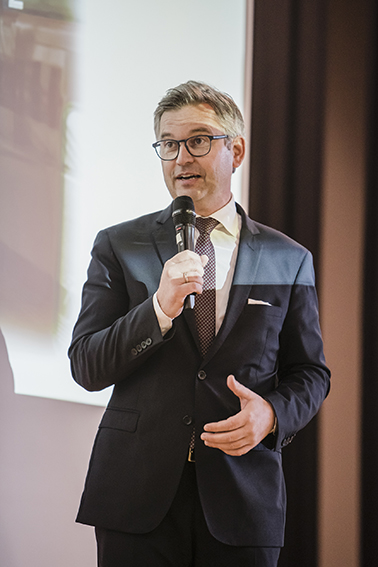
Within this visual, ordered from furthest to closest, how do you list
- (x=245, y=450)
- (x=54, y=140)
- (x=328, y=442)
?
(x=54, y=140) → (x=328, y=442) → (x=245, y=450)

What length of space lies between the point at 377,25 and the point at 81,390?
68.2 inches

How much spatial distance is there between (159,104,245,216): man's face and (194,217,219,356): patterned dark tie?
1.9 inches

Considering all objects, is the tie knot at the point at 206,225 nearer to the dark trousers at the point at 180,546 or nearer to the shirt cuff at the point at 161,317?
the shirt cuff at the point at 161,317

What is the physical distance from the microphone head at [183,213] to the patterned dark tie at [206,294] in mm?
219

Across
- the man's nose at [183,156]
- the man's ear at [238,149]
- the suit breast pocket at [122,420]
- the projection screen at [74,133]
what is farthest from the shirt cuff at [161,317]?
the projection screen at [74,133]

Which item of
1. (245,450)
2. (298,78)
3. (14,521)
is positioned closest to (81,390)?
(14,521)

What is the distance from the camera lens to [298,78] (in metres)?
2.02

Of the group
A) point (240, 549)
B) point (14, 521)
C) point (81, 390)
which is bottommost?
point (14, 521)

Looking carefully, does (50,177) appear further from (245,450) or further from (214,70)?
(245,450)

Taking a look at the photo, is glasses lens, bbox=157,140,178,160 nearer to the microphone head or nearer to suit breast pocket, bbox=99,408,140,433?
the microphone head

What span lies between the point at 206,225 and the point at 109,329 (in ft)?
1.52

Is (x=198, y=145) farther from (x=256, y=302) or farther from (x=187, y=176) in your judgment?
(x=256, y=302)

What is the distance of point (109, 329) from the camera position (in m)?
1.32

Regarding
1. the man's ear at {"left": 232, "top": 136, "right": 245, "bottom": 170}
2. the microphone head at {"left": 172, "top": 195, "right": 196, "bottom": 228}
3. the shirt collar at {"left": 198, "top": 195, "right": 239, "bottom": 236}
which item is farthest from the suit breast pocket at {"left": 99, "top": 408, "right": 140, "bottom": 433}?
the man's ear at {"left": 232, "top": 136, "right": 245, "bottom": 170}
